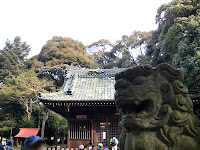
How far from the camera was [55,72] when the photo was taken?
31.3 m

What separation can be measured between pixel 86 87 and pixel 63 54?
2203 centimetres

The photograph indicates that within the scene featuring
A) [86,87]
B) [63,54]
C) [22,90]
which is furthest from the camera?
[63,54]

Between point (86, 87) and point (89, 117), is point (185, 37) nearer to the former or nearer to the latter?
point (86, 87)

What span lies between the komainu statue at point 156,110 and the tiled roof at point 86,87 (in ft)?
24.2

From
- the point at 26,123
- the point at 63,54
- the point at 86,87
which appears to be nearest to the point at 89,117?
the point at 86,87

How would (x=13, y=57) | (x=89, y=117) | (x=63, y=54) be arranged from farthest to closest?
(x=63, y=54), (x=13, y=57), (x=89, y=117)

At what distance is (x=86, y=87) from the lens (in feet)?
43.1

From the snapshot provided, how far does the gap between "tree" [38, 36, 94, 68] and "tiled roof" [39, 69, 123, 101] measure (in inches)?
750

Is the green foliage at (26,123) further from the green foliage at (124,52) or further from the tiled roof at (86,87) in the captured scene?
the green foliage at (124,52)

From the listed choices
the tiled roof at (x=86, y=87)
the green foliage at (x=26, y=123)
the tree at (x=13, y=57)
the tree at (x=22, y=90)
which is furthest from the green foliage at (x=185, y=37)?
the tree at (x=13, y=57)

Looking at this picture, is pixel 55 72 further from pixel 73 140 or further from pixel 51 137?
pixel 73 140

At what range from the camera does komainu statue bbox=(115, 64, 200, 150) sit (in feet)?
9.32

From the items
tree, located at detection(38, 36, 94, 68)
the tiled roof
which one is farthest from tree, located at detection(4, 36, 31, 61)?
the tiled roof

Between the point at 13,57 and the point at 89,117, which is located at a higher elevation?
the point at 13,57
